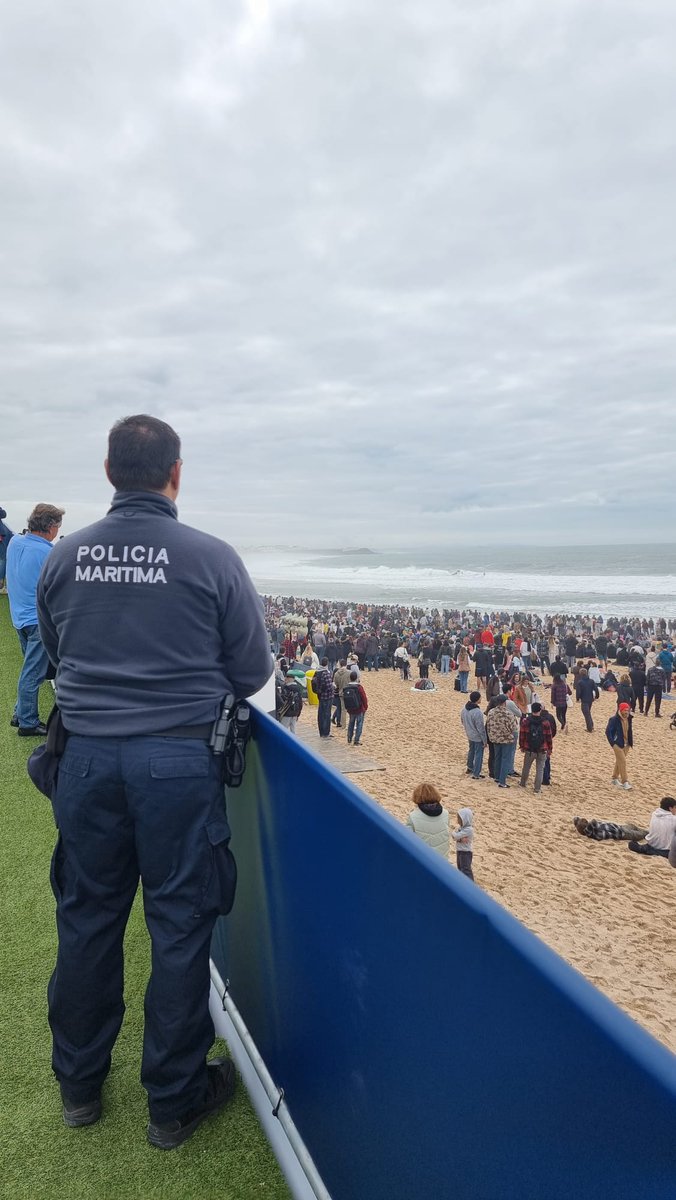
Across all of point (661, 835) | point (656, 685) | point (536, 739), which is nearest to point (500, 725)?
point (536, 739)

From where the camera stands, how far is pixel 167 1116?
1757mm

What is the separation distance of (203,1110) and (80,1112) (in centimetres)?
31

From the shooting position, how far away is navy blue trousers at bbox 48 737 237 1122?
1659 millimetres

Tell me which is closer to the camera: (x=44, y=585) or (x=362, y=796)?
(x=362, y=796)

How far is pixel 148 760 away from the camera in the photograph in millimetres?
1646

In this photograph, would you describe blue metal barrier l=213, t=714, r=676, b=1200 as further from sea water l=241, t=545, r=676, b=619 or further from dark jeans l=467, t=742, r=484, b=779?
sea water l=241, t=545, r=676, b=619

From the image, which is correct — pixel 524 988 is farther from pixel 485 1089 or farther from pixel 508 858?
pixel 508 858

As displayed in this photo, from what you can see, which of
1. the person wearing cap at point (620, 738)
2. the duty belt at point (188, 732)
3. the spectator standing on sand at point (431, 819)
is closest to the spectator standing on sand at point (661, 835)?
the spectator standing on sand at point (431, 819)

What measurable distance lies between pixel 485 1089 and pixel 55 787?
4.01ft

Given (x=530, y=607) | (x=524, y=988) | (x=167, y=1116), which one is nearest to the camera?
(x=524, y=988)

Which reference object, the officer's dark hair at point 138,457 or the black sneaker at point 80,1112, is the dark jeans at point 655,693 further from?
the officer's dark hair at point 138,457

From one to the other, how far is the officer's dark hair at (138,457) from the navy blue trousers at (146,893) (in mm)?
634

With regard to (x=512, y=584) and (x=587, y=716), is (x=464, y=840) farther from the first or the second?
(x=512, y=584)

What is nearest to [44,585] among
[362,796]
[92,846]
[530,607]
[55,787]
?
[55,787]
